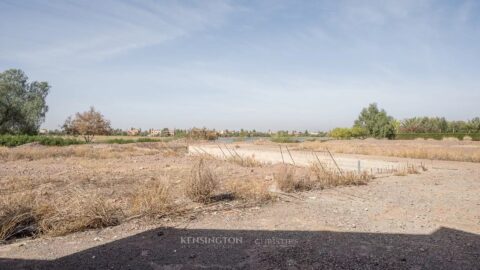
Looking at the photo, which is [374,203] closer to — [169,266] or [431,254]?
[431,254]

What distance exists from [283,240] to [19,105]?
49.3 m

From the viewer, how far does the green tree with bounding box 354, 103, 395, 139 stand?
57.7 m

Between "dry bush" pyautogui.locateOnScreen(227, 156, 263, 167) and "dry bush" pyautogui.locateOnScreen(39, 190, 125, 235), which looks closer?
"dry bush" pyautogui.locateOnScreen(39, 190, 125, 235)

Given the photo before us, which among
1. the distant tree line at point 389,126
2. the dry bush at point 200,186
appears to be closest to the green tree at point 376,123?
the distant tree line at point 389,126

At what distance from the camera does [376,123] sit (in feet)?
194

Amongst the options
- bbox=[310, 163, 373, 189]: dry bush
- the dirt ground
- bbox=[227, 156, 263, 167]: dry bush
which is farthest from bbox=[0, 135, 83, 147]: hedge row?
the dirt ground

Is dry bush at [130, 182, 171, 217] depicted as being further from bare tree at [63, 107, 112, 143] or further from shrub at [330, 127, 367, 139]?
shrub at [330, 127, 367, 139]

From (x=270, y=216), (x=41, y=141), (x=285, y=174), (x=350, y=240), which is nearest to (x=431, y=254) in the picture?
(x=350, y=240)

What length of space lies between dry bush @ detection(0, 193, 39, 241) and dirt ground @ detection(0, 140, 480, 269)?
1.50 feet

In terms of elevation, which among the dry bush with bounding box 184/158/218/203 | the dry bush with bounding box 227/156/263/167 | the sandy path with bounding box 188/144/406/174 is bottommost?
the sandy path with bounding box 188/144/406/174

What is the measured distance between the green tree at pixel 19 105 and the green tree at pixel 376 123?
50.5m

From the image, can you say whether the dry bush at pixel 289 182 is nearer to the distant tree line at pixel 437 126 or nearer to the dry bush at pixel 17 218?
the dry bush at pixel 17 218

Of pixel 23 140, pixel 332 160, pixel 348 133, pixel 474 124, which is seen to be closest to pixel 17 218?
pixel 332 160

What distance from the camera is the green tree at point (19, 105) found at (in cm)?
4438
